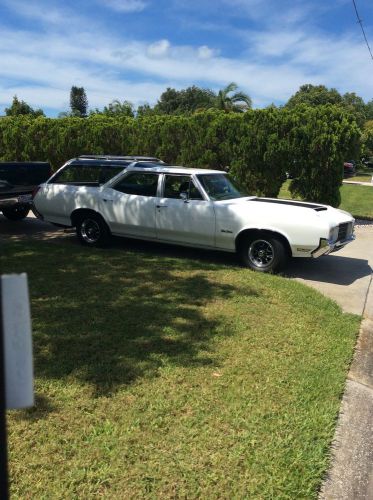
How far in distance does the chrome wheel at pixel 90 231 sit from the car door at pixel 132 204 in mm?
316

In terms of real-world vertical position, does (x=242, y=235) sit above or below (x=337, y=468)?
above

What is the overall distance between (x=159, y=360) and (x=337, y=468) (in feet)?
5.42

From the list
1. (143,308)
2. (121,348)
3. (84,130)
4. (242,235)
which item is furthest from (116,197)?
(84,130)

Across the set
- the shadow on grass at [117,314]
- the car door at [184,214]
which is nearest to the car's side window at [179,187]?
the car door at [184,214]

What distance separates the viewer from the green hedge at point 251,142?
11500mm

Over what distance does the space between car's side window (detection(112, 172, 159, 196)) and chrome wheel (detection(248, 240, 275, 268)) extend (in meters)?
1.92

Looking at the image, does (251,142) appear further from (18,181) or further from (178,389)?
(178,389)

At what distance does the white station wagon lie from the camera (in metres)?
6.72

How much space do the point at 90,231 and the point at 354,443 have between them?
6.31 meters

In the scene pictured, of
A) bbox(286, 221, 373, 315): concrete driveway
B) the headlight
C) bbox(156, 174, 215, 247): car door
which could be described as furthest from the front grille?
bbox(156, 174, 215, 247): car door

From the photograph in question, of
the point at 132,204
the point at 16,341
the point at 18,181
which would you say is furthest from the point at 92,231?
the point at 16,341

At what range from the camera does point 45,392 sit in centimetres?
346

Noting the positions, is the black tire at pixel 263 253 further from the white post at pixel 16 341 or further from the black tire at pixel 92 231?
the white post at pixel 16 341

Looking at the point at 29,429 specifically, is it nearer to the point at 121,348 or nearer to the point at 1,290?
the point at 121,348
